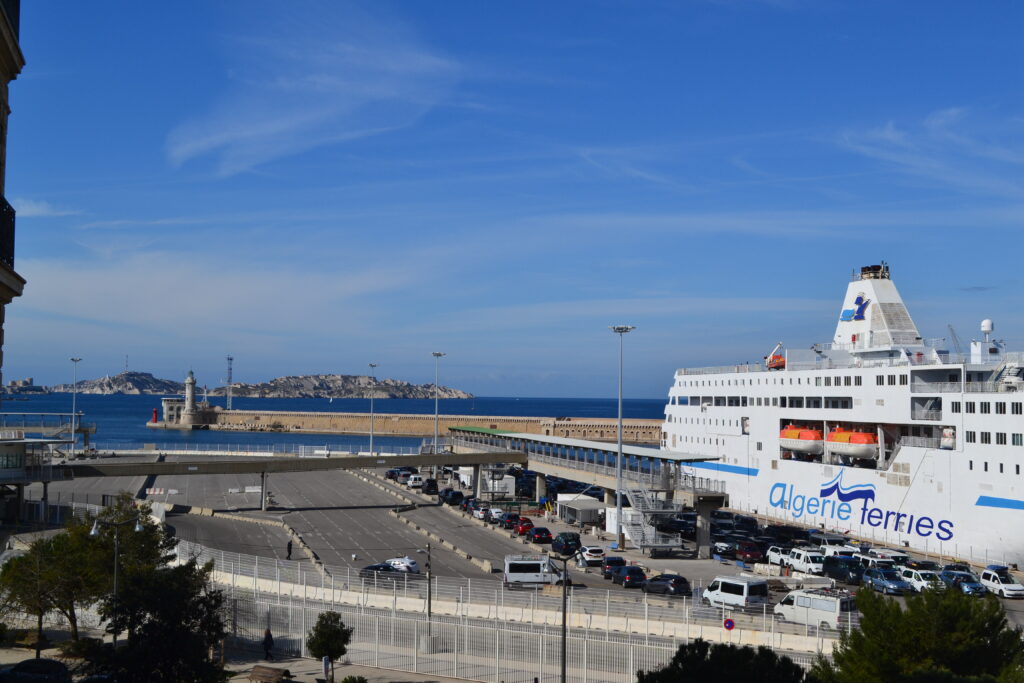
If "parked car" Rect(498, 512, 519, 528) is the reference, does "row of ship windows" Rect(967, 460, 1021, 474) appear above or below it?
above

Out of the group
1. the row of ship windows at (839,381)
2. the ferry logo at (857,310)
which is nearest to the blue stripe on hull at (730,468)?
the row of ship windows at (839,381)

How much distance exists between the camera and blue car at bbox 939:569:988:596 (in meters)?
32.1

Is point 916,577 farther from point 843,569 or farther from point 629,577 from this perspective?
point 629,577

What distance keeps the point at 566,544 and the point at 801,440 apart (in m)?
18.6

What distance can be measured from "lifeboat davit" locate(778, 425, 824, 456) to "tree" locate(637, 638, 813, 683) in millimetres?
39884

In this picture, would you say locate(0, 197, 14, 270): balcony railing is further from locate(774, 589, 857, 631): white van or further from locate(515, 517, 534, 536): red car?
locate(515, 517, 534, 536): red car

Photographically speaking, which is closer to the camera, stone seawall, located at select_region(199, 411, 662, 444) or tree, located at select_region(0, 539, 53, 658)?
tree, located at select_region(0, 539, 53, 658)

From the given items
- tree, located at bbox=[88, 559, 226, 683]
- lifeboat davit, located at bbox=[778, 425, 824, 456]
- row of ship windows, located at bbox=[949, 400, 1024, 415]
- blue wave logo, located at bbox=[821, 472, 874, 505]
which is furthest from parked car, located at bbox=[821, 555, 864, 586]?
tree, located at bbox=[88, 559, 226, 683]

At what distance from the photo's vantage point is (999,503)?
4003 cm

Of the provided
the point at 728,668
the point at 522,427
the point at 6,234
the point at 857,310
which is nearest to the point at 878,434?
the point at 857,310

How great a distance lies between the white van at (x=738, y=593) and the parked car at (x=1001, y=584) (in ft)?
31.2

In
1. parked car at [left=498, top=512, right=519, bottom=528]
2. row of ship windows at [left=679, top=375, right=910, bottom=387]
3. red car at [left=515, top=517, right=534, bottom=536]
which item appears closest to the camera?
row of ship windows at [left=679, top=375, right=910, bottom=387]

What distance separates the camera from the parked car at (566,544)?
136ft

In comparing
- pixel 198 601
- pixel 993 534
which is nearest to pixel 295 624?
pixel 198 601
